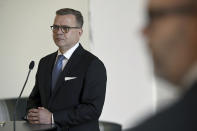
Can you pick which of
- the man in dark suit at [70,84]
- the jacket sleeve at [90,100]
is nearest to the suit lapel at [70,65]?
the man in dark suit at [70,84]

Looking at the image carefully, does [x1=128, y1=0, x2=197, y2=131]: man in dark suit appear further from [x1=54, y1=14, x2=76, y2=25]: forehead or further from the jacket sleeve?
[x1=54, y1=14, x2=76, y2=25]: forehead

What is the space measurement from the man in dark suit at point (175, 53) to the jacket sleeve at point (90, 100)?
1.59 metres

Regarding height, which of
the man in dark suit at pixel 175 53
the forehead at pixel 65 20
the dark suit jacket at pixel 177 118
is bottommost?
the forehead at pixel 65 20

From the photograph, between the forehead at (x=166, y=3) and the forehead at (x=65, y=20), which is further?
the forehead at (x=65, y=20)

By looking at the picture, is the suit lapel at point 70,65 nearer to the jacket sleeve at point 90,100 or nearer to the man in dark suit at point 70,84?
the man in dark suit at point 70,84

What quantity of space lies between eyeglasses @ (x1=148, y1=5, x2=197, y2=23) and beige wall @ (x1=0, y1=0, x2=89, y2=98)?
12.9 feet

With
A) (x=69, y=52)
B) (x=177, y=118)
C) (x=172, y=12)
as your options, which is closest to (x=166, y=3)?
→ (x=172, y=12)

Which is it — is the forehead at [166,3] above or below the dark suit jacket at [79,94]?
above

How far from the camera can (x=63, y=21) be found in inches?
84.9

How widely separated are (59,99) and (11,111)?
7.01ft

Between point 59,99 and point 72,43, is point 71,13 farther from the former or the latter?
point 59,99

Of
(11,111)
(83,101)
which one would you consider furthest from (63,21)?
(11,111)

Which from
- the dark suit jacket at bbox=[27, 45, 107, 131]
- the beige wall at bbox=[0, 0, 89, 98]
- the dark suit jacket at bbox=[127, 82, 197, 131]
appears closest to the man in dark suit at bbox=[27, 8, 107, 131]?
the dark suit jacket at bbox=[27, 45, 107, 131]

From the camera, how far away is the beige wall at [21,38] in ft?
14.5
